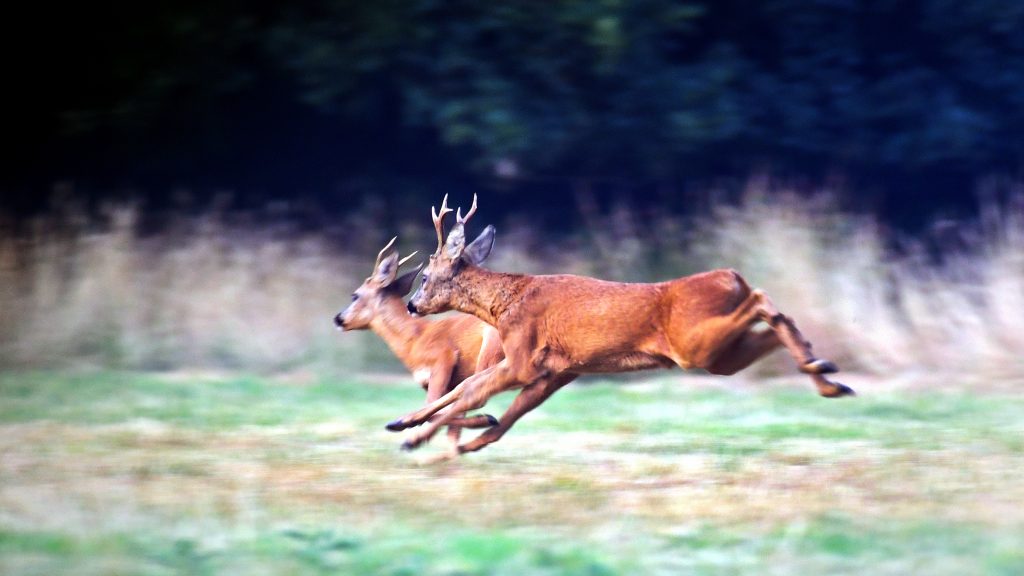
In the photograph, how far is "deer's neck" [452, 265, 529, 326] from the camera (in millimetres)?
7449

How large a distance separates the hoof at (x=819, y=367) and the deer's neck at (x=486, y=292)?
1.63 m

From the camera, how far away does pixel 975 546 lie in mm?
5176

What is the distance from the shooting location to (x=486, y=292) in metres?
7.53

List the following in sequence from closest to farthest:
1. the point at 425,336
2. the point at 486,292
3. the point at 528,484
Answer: the point at 528,484
the point at 486,292
the point at 425,336

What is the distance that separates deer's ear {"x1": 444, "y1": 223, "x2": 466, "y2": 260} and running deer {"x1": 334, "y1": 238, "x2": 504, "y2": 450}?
1.61ft

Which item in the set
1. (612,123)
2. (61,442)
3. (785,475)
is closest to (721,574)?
(785,475)

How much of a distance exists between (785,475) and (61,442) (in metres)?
4.00

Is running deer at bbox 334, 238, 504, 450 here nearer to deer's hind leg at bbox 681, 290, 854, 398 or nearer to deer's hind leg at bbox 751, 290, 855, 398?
deer's hind leg at bbox 681, 290, 854, 398

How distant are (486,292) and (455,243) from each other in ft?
1.07

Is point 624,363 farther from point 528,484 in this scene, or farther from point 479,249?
point 479,249

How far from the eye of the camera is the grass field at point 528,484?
5137 millimetres

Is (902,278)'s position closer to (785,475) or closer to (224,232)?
(785,475)

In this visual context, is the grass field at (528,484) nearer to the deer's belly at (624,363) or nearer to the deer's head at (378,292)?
the deer's belly at (624,363)

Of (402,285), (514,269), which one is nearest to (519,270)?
(514,269)
